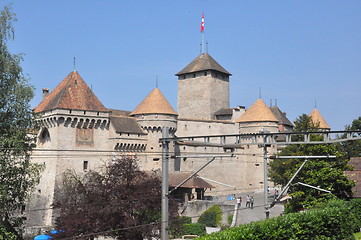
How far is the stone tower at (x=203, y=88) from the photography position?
6644 centimetres

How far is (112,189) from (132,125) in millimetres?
19301

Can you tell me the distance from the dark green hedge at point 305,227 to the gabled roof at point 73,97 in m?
23.8

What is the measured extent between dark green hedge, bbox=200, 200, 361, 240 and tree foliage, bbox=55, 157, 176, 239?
27.5ft

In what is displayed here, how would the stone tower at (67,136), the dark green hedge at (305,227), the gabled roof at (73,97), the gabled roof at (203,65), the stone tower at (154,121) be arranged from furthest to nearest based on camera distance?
1. the gabled roof at (203,65)
2. the stone tower at (154,121)
3. the gabled roof at (73,97)
4. the stone tower at (67,136)
5. the dark green hedge at (305,227)

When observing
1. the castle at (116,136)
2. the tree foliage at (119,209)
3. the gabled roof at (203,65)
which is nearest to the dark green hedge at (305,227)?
the tree foliage at (119,209)

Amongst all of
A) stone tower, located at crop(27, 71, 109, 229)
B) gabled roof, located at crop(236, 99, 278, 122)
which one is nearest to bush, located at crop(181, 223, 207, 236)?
stone tower, located at crop(27, 71, 109, 229)

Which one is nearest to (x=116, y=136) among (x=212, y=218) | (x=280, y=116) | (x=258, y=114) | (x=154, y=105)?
(x=154, y=105)

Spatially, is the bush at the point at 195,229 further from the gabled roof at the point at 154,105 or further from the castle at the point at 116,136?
the gabled roof at the point at 154,105

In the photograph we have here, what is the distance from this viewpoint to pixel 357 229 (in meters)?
25.0

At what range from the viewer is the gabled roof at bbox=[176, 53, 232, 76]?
6721 centimetres

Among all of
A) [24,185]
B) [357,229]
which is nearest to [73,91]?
[24,185]

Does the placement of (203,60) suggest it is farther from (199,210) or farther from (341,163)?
(341,163)

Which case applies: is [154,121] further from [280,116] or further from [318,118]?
[280,116]

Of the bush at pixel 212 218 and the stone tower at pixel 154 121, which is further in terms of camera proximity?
the stone tower at pixel 154 121
